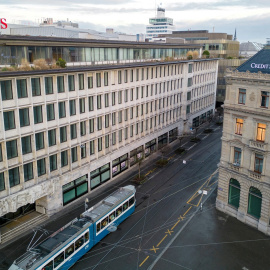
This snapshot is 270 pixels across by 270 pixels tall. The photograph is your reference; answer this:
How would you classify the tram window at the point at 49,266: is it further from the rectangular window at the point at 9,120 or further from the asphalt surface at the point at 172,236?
the rectangular window at the point at 9,120

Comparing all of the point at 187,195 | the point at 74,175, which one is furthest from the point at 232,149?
the point at 74,175

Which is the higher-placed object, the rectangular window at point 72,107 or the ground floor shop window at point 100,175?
the rectangular window at point 72,107

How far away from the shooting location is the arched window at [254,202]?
139 ft

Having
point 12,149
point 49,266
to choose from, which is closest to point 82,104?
point 12,149

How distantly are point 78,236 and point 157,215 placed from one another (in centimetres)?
1522

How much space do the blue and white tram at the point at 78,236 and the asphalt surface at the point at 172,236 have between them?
1.57 meters

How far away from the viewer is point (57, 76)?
43438 mm

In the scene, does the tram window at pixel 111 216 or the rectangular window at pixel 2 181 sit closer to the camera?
the rectangular window at pixel 2 181

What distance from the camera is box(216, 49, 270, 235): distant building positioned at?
1592 inches

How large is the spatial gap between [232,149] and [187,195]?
1288 cm

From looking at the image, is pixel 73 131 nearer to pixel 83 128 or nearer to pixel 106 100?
pixel 83 128

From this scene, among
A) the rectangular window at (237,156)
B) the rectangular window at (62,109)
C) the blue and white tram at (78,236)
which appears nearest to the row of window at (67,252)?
the blue and white tram at (78,236)

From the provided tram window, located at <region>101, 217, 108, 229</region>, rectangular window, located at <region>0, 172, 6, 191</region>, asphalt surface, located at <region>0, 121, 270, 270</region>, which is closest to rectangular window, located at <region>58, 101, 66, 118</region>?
rectangular window, located at <region>0, 172, 6, 191</region>

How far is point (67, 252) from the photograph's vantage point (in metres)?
33.8
